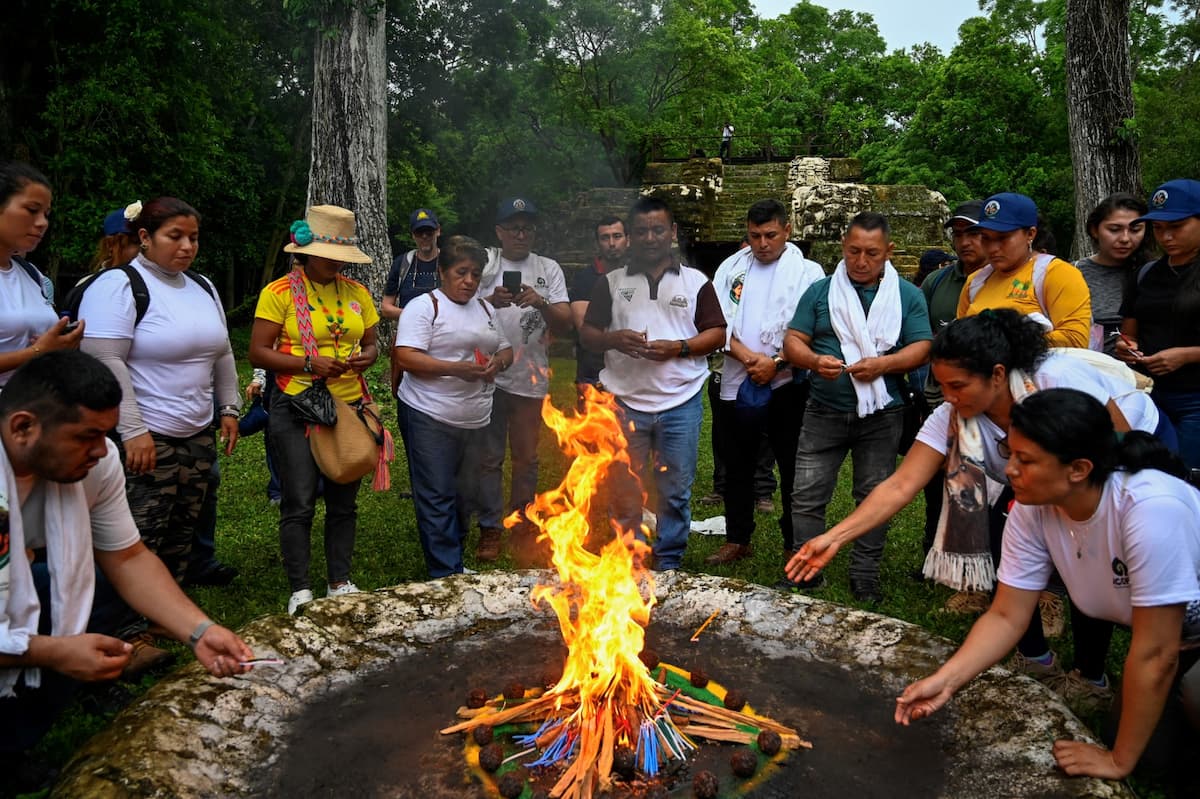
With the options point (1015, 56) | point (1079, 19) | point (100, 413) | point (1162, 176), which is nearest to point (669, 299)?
point (100, 413)

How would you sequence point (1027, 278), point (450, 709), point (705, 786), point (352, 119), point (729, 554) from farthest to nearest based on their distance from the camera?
point (352, 119), point (729, 554), point (1027, 278), point (450, 709), point (705, 786)

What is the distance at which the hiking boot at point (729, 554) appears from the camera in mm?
6281

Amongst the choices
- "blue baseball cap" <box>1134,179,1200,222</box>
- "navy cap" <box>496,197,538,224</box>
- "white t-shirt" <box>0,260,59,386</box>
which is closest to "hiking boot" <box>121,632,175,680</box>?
"white t-shirt" <box>0,260,59,386</box>

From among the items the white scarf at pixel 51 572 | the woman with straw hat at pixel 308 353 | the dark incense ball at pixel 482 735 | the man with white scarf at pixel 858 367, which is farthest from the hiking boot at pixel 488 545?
the white scarf at pixel 51 572

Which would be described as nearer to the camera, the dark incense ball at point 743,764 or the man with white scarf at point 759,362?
the dark incense ball at point 743,764

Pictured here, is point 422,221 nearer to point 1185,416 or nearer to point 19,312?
point 19,312

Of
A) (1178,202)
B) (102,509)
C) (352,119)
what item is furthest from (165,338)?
(352,119)

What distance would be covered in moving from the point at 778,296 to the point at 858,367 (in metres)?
1.08

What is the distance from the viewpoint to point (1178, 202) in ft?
15.1

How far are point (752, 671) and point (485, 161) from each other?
22.1m

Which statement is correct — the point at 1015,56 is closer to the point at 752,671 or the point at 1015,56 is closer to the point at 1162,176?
the point at 1162,176

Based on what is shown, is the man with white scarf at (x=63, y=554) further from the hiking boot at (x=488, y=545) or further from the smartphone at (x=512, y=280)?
the hiking boot at (x=488, y=545)

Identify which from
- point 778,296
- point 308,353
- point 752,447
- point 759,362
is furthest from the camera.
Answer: point 752,447

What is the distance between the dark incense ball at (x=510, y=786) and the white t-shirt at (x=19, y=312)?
9.62 feet
